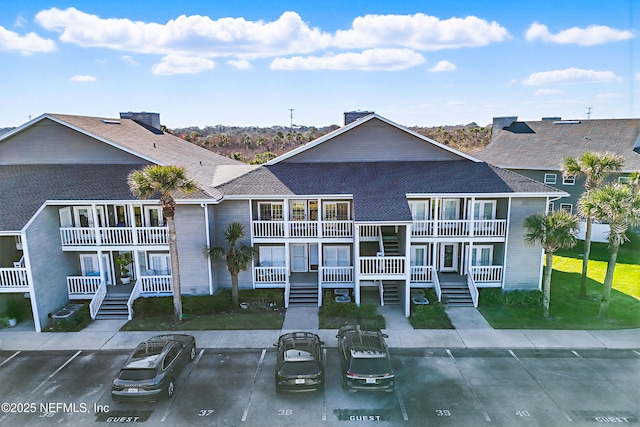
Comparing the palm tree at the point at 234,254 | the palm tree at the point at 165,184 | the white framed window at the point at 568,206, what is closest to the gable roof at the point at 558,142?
the white framed window at the point at 568,206

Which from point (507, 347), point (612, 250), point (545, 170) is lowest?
point (507, 347)

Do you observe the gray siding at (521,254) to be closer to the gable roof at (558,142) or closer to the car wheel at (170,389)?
the gable roof at (558,142)

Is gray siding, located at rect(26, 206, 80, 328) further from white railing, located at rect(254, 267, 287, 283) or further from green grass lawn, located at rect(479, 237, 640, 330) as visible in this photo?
green grass lawn, located at rect(479, 237, 640, 330)

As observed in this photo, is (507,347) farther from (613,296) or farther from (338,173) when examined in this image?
(338,173)

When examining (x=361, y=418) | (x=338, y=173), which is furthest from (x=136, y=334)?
(x=338, y=173)

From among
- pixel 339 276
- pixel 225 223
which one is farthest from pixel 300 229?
pixel 225 223

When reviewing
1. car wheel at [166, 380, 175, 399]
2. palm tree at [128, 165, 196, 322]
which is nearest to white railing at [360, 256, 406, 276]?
palm tree at [128, 165, 196, 322]
